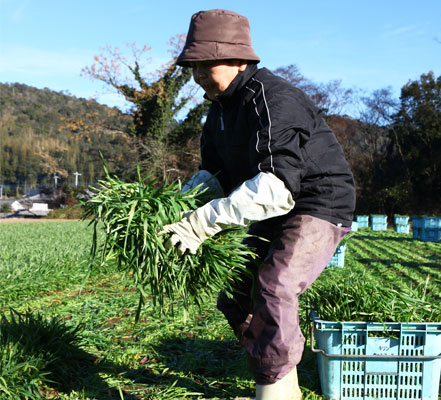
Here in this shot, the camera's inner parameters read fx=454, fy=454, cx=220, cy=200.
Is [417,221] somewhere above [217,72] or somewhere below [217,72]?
below

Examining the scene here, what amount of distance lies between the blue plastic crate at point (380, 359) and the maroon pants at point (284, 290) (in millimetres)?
433

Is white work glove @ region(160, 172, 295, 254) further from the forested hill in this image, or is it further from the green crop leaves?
the forested hill

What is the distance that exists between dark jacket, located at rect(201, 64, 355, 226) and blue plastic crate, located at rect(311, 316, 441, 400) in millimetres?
602

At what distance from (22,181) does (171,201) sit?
328 ft

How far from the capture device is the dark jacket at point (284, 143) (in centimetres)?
176

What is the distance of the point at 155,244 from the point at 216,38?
0.91 metres

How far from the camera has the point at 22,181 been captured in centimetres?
9338

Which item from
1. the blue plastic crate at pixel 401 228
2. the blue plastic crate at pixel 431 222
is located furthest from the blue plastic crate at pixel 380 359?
the blue plastic crate at pixel 401 228

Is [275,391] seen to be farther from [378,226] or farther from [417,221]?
[378,226]

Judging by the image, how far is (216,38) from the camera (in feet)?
6.39

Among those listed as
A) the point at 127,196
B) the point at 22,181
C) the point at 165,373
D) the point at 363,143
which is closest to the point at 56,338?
the point at 165,373

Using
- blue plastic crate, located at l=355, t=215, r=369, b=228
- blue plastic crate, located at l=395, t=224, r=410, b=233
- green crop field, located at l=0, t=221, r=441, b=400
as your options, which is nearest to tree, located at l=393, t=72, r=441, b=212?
blue plastic crate, located at l=355, t=215, r=369, b=228

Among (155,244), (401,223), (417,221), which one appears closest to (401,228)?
(401,223)

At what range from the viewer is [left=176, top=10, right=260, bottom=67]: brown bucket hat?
6.37 feet
